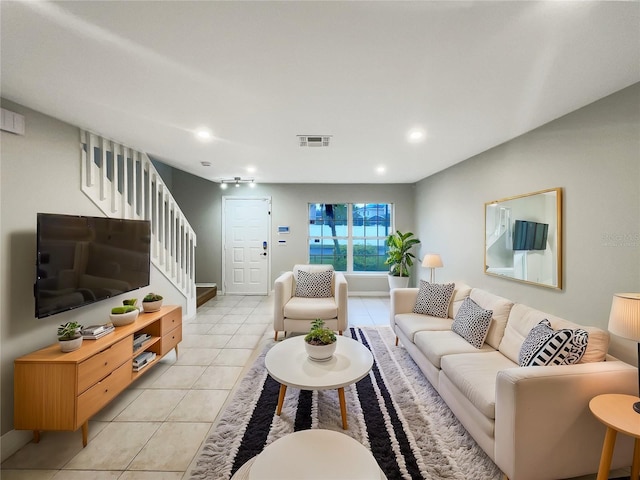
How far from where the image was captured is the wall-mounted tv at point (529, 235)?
7.84 feet

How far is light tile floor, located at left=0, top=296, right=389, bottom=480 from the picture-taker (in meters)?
1.61

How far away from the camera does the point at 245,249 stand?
5.84 meters

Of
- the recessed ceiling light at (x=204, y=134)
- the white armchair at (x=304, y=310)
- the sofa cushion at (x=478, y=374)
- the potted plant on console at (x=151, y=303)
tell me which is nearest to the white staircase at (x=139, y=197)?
the potted plant on console at (x=151, y=303)

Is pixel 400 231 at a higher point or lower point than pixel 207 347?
higher

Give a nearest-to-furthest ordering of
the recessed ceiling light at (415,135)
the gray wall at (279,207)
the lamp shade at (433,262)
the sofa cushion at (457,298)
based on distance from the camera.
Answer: the recessed ceiling light at (415,135), the sofa cushion at (457,298), the lamp shade at (433,262), the gray wall at (279,207)

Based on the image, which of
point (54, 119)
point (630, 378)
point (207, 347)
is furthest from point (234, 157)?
point (630, 378)

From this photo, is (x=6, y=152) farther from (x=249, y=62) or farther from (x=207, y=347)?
(x=207, y=347)

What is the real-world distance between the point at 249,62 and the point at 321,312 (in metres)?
2.64

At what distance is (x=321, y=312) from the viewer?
3.33m

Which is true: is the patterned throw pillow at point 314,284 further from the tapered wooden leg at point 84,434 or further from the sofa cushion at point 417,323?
the tapered wooden leg at point 84,434

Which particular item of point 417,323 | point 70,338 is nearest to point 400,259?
point 417,323

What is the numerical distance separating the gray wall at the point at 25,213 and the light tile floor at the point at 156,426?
1.00ft

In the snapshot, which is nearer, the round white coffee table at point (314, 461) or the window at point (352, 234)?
the round white coffee table at point (314, 461)

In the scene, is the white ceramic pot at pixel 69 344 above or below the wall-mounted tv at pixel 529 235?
below
